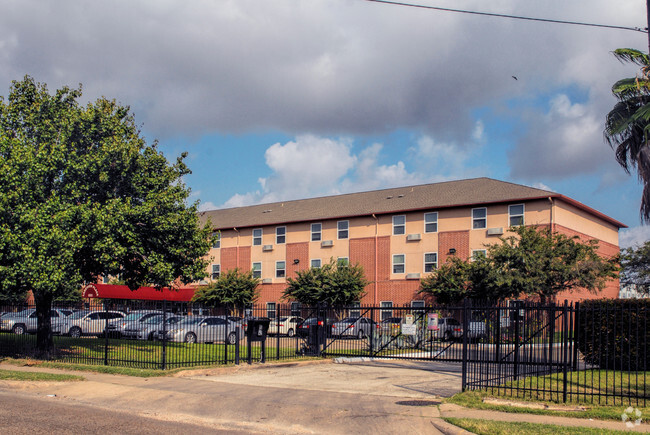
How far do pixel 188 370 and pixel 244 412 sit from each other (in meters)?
5.99

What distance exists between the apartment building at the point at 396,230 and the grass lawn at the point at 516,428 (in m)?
28.5

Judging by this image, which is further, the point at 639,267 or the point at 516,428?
the point at 639,267

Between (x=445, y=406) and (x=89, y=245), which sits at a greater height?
(x=89, y=245)

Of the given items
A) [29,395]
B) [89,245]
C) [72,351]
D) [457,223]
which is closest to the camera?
[29,395]

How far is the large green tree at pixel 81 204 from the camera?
59.7ft

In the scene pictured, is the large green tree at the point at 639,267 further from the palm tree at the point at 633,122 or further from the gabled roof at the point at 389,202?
the palm tree at the point at 633,122

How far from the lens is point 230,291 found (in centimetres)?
4897

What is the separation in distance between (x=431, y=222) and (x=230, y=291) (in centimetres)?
1669

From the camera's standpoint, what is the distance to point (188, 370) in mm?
17094

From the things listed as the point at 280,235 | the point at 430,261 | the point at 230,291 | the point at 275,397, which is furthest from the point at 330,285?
the point at 275,397

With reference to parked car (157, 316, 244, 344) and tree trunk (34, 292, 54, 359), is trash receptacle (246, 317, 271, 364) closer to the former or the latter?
parked car (157, 316, 244, 344)

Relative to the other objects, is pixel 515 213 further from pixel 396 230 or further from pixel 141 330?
pixel 141 330

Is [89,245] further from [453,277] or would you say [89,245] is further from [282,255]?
[282,255]

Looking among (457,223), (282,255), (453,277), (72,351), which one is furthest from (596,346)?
(282,255)
